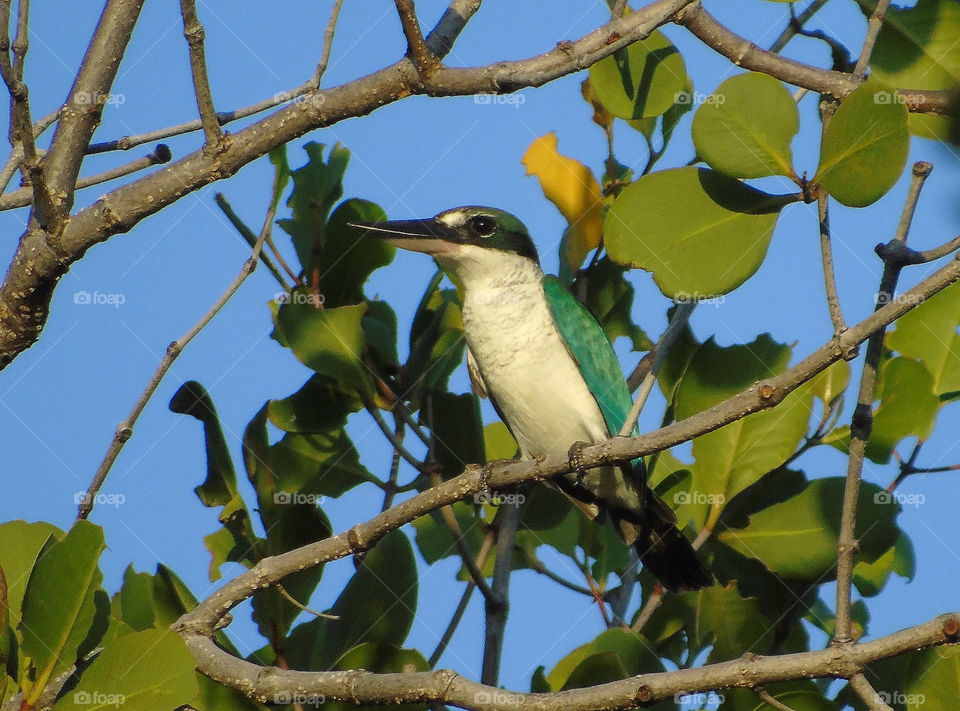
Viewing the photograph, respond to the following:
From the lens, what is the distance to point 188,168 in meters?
2.44

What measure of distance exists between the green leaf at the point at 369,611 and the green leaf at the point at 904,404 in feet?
4.56

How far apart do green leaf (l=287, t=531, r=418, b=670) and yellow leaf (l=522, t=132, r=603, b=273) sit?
123 cm

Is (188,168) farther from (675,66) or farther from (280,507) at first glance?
(675,66)

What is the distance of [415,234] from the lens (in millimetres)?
3906

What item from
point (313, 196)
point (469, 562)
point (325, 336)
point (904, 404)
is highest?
point (313, 196)

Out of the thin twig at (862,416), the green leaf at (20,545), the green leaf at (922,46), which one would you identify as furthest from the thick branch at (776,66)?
the green leaf at (20,545)

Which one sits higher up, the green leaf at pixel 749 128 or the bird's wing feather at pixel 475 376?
the bird's wing feather at pixel 475 376

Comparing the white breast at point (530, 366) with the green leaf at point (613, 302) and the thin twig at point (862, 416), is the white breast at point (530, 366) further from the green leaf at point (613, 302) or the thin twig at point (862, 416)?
the thin twig at point (862, 416)

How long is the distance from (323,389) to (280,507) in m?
0.42

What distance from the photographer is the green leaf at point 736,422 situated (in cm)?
307

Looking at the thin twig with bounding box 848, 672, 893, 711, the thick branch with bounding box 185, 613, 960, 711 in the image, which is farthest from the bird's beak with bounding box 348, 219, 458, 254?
the thin twig with bounding box 848, 672, 893, 711

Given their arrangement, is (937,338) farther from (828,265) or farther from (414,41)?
(414,41)

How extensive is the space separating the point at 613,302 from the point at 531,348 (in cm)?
50

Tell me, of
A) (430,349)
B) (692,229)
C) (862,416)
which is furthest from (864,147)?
(430,349)
